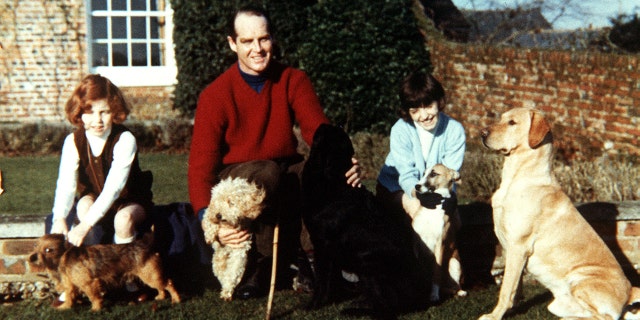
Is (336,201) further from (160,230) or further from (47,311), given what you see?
(47,311)

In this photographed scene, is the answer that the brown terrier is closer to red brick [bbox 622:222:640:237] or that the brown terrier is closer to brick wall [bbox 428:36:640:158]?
red brick [bbox 622:222:640:237]

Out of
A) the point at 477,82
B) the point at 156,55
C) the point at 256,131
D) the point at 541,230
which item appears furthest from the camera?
the point at 156,55

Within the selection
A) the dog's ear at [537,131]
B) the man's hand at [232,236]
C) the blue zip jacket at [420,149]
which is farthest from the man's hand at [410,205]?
the man's hand at [232,236]

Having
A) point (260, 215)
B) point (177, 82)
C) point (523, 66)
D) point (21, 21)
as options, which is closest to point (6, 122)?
point (21, 21)

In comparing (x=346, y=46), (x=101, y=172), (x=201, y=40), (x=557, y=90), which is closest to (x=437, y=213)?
(x=101, y=172)

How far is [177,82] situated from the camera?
42.8 ft

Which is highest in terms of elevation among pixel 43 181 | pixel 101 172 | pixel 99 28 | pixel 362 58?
pixel 99 28

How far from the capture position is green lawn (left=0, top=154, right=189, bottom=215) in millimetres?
7648

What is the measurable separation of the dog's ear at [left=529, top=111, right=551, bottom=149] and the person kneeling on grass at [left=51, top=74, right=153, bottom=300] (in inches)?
95.2

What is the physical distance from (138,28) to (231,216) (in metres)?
10.1

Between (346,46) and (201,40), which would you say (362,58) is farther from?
(201,40)

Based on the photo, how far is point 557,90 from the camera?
959cm

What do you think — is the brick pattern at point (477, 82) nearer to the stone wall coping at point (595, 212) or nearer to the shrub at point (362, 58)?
the shrub at point (362, 58)

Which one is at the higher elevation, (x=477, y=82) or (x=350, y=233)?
(x=477, y=82)
